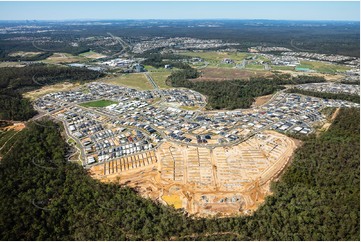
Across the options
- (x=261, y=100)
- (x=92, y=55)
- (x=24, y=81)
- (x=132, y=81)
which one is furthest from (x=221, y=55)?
(x=24, y=81)

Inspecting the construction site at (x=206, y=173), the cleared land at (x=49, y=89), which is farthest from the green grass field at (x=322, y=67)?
the cleared land at (x=49, y=89)

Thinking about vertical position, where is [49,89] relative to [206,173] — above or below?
below

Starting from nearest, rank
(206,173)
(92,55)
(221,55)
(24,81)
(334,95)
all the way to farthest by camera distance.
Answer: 1. (206,173)
2. (334,95)
3. (24,81)
4. (92,55)
5. (221,55)

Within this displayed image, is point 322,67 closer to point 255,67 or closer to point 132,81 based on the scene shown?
point 255,67

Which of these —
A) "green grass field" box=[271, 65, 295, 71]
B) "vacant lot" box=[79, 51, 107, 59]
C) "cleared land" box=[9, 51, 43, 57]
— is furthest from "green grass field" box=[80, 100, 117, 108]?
"cleared land" box=[9, 51, 43, 57]

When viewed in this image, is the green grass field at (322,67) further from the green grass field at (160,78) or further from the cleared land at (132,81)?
the cleared land at (132,81)
